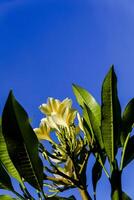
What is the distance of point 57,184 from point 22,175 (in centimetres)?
15

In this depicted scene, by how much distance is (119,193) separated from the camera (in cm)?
156

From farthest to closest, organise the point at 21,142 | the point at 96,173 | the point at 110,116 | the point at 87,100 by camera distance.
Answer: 1. the point at 87,100
2. the point at 96,173
3. the point at 110,116
4. the point at 21,142

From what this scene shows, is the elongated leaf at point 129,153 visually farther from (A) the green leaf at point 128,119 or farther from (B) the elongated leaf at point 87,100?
(B) the elongated leaf at point 87,100

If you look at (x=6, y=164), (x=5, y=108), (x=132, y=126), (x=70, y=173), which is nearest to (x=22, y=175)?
(x=6, y=164)

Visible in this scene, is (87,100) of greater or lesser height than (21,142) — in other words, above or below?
above

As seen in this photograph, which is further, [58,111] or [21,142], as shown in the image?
[58,111]

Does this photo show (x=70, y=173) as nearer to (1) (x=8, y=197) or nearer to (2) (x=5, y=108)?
(1) (x=8, y=197)

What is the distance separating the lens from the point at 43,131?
1.89m

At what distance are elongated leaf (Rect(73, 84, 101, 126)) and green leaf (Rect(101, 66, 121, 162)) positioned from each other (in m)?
0.08

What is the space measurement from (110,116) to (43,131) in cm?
34

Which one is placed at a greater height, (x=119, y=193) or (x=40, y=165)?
(x=40, y=165)

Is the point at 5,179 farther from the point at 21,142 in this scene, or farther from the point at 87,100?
the point at 87,100

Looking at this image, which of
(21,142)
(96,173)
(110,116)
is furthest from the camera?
(96,173)

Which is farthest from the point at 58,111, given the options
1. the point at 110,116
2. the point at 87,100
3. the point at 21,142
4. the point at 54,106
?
the point at 21,142
